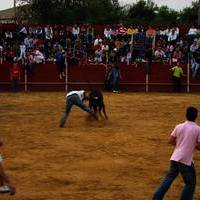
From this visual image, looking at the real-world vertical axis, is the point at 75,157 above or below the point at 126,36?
below

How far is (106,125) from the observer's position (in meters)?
17.5

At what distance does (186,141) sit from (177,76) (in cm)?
2082

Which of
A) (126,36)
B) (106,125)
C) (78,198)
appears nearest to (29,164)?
(78,198)

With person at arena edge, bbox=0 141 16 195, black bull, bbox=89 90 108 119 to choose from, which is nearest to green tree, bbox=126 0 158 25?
black bull, bbox=89 90 108 119

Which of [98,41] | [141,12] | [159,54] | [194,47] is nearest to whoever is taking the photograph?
[194,47]

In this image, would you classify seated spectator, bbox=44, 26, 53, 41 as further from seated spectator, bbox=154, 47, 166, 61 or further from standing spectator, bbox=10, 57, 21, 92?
seated spectator, bbox=154, 47, 166, 61

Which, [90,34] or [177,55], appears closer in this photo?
[177,55]

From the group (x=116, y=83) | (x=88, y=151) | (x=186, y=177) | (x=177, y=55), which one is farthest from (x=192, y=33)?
(x=186, y=177)

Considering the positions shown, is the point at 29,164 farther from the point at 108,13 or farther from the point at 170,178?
the point at 108,13

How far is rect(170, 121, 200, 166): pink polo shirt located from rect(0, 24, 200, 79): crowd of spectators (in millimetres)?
21580

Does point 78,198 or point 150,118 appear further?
point 150,118

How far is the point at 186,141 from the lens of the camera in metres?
8.17

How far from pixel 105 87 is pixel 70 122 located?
11353mm

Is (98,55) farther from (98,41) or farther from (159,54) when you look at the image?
(159,54)
